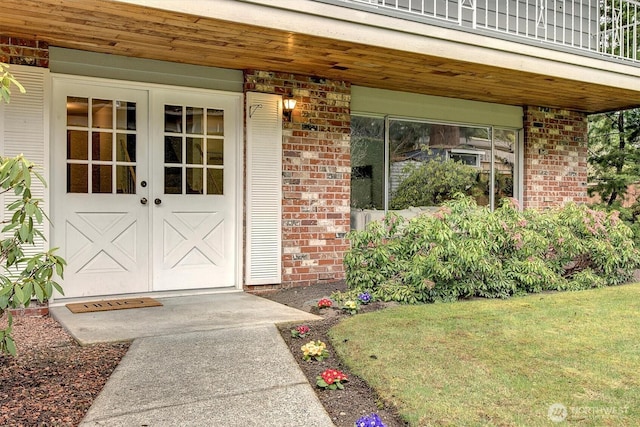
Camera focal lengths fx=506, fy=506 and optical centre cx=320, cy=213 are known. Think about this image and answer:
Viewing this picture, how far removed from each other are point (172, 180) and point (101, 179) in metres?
0.72

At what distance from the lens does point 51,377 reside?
308 cm

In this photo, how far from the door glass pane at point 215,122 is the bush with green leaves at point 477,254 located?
1.98 metres

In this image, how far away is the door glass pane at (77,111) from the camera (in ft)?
16.8

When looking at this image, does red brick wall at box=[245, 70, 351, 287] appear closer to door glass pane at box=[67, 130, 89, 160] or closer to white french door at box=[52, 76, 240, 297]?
white french door at box=[52, 76, 240, 297]

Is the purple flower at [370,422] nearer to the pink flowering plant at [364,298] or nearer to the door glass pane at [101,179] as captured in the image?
the pink flowering plant at [364,298]

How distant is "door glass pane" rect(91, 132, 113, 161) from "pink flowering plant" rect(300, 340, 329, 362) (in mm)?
3162

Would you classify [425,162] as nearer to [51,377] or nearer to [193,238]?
[193,238]

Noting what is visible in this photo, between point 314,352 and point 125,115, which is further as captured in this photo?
point 125,115

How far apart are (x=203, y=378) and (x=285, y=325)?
4.22ft

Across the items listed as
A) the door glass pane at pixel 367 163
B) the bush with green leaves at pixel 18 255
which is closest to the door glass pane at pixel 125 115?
the bush with green leaves at pixel 18 255

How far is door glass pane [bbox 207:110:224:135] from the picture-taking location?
19.0 feet

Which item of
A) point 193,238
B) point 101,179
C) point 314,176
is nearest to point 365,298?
point 314,176

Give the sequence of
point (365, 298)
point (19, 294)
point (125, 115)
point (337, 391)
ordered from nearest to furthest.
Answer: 1. point (19, 294)
2. point (337, 391)
3. point (365, 298)
4. point (125, 115)

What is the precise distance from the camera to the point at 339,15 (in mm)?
4660
